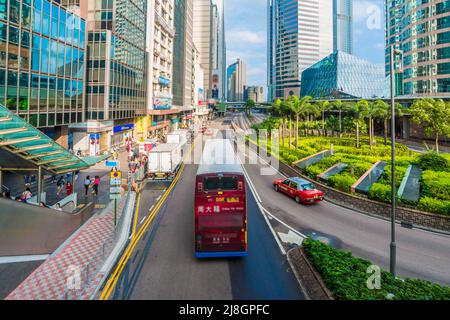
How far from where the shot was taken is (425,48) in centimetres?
6322

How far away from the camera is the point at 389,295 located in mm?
9289

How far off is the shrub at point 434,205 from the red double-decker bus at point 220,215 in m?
13.0

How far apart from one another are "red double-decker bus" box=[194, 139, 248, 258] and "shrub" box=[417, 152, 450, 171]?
23.6 meters

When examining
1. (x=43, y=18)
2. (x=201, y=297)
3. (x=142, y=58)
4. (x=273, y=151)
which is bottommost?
(x=201, y=297)

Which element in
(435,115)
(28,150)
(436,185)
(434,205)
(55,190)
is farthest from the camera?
→ (435,115)

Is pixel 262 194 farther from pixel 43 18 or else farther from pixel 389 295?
pixel 43 18

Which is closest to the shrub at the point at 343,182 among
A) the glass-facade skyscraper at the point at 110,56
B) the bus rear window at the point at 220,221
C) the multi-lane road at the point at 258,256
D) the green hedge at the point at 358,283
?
the multi-lane road at the point at 258,256

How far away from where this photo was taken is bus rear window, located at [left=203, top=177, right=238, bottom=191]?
12.9m

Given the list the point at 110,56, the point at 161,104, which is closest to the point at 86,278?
the point at 110,56

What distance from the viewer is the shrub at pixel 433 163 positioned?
27.3 meters

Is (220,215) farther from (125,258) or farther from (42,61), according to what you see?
(42,61)

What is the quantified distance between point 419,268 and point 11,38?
32872 mm

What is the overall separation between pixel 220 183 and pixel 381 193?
13.6 m
